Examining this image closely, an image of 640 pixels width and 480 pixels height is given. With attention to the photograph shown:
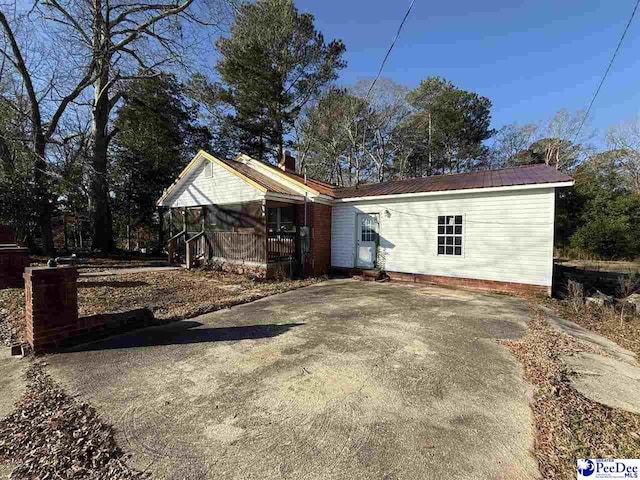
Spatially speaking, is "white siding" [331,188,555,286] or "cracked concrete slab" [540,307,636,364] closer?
"cracked concrete slab" [540,307,636,364]

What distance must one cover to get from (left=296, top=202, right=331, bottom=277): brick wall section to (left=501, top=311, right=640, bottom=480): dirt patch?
24.6 feet

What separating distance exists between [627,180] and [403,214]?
27526 mm

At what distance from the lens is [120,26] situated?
1472cm

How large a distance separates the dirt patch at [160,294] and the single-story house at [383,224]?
48.2 inches

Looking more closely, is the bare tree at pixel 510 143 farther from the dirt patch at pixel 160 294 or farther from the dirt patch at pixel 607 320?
the dirt patch at pixel 160 294

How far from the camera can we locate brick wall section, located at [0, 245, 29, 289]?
735cm

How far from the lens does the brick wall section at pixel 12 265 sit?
7348mm

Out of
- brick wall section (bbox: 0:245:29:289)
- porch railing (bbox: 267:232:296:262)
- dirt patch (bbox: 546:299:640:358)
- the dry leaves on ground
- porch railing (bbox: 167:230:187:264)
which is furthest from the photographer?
porch railing (bbox: 167:230:187:264)

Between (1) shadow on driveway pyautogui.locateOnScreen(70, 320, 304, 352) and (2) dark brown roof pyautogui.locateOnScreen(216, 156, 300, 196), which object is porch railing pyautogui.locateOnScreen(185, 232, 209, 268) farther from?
(1) shadow on driveway pyautogui.locateOnScreen(70, 320, 304, 352)

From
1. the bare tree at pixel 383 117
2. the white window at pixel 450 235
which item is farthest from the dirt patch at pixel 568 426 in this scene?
the bare tree at pixel 383 117

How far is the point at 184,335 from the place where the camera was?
175 inches

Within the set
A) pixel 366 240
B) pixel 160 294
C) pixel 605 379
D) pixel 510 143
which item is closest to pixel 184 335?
pixel 160 294

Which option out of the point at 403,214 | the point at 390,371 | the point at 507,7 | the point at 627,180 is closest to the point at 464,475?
the point at 390,371

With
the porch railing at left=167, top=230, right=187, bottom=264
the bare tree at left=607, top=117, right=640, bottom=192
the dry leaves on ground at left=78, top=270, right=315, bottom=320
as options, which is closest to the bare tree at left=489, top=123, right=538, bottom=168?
the bare tree at left=607, top=117, right=640, bottom=192
